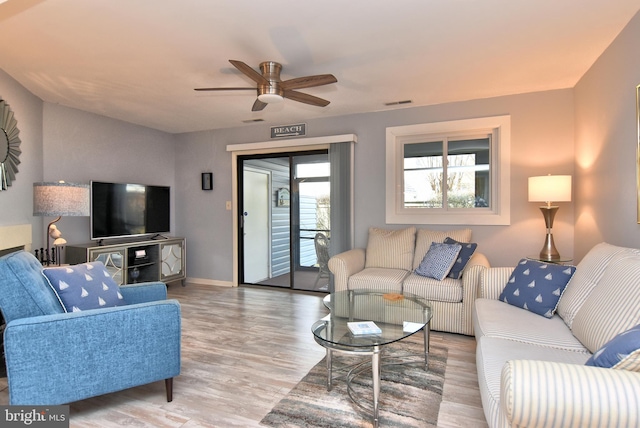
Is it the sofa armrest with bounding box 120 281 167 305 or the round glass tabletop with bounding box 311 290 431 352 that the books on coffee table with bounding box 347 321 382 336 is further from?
the sofa armrest with bounding box 120 281 167 305

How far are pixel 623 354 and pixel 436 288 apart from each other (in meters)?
2.03

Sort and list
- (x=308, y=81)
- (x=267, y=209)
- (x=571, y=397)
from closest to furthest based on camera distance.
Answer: (x=571, y=397)
(x=308, y=81)
(x=267, y=209)

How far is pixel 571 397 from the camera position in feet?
3.43

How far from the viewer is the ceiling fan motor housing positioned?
2678 mm

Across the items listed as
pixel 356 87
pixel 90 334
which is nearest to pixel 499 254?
pixel 356 87

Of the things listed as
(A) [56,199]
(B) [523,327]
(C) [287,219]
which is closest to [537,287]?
(B) [523,327]

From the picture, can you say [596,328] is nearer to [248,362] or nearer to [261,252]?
[248,362]

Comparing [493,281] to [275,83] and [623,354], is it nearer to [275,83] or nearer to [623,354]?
[623,354]

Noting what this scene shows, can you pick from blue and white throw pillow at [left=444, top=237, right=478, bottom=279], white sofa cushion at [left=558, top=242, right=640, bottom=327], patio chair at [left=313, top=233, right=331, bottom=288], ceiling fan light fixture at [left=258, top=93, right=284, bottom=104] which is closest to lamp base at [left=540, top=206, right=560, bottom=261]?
blue and white throw pillow at [left=444, top=237, right=478, bottom=279]

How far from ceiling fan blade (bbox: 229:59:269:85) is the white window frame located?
203cm

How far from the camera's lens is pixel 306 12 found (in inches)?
83.3

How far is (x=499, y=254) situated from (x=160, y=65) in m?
3.81

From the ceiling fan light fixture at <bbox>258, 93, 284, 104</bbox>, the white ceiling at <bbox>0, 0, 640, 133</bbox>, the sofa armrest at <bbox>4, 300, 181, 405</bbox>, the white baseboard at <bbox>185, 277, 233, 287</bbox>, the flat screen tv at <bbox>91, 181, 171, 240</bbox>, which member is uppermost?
the white ceiling at <bbox>0, 0, 640, 133</bbox>

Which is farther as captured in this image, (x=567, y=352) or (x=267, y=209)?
(x=267, y=209)
